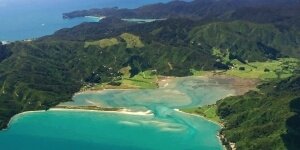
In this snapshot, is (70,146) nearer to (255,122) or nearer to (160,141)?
(160,141)

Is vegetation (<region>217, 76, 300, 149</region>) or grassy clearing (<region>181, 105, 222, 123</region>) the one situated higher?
vegetation (<region>217, 76, 300, 149</region>)

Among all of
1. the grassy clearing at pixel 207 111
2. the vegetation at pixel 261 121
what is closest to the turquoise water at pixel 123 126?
the grassy clearing at pixel 207 111

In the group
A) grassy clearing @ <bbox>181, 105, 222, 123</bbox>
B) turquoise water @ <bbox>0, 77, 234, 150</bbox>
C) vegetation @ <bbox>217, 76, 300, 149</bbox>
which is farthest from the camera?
grassy clearing @ <bbox>181, 105, 222, 123</bbox>

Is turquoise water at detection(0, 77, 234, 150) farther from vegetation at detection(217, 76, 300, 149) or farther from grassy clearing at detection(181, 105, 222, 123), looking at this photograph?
vegetation at detection(217, 76, 300, 149)

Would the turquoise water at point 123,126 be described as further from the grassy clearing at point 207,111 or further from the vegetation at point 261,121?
the vegetation at point 261,121

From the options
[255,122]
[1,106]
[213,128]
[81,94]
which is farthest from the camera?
[81,94]

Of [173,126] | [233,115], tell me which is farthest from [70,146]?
[233,115]

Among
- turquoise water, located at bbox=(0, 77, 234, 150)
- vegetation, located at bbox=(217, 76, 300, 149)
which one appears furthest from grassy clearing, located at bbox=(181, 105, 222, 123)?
turquoise water, located at bbox=(0, 77, 234, 150)

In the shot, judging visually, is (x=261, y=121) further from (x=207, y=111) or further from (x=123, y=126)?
(x=123, y=126)
